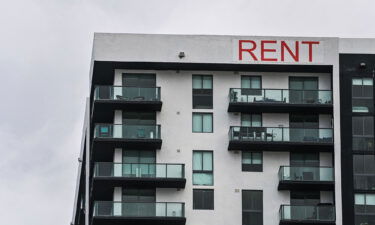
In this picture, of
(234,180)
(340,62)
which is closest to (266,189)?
(234,180)

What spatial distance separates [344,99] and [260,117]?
21.3 feet

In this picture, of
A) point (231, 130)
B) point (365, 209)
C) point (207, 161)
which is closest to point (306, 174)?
point (365, 209)

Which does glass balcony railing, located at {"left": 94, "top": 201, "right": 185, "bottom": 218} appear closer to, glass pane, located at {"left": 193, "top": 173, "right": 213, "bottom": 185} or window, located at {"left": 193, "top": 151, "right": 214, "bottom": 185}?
glass pane, located at {"left": 193, "top": 173, "right": 213, "bottom": 185}

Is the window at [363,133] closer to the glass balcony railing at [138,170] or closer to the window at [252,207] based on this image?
the window at [252,207]

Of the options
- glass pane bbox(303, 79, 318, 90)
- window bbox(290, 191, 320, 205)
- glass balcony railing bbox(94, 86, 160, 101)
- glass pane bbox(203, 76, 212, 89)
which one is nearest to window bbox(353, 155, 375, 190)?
window bbox(290, 191, 320, 205)

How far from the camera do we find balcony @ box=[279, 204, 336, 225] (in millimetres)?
139250

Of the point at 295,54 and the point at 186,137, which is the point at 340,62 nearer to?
the point at 295,54

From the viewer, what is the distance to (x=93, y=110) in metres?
143

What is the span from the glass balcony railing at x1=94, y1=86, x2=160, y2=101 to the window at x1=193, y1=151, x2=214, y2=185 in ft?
17.6

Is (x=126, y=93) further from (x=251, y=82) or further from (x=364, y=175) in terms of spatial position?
(x=364, y=175)

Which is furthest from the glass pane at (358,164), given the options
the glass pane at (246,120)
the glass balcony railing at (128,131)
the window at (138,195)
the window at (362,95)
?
the window at (138,195)

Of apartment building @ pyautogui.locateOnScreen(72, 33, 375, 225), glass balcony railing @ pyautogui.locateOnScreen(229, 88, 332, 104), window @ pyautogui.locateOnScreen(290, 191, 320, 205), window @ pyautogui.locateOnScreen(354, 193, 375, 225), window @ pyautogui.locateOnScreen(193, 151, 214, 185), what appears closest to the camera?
window @ pyautogui.locateOnScreen(354, 193, 375, 225)

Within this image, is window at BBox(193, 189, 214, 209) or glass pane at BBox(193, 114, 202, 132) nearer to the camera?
window at BBox(193, 189, 214, 209)

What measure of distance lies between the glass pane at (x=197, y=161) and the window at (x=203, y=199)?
1855mm
